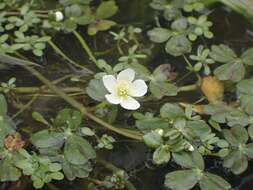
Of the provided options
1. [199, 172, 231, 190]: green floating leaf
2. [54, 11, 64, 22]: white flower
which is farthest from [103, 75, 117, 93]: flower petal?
[54, 11, 64, 22]: white flower

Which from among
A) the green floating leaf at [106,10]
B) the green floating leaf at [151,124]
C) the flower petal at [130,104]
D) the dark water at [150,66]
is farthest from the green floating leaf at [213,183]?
the green floating leaf at [106,10]

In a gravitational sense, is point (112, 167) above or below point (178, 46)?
below

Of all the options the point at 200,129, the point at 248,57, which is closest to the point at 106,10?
the point at 248,57

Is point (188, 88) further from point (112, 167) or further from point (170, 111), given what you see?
point (112, 167)

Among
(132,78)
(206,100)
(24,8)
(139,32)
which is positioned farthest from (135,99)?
(24,8)

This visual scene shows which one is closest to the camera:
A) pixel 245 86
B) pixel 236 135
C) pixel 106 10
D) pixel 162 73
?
pixel 236 135

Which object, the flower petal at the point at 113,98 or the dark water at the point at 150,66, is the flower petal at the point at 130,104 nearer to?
the flower petal at the point at 113,98

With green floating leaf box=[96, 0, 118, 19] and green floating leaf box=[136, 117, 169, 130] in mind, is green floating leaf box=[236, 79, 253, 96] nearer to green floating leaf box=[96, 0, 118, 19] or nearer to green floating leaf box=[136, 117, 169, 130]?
green floating leaf box=[136, 117, 169, 130]
